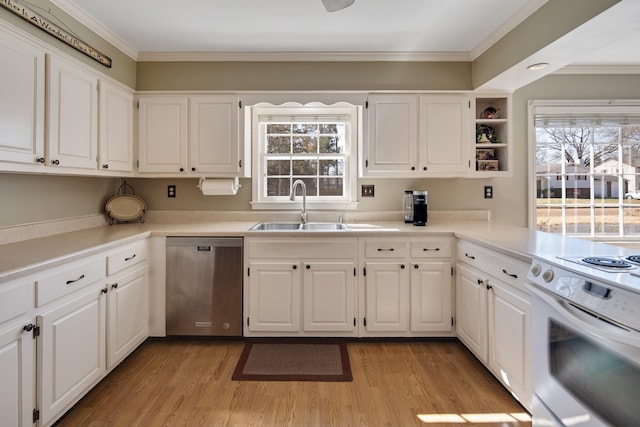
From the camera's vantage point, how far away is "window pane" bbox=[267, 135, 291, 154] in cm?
339

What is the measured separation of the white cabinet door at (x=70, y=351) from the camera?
1585mm

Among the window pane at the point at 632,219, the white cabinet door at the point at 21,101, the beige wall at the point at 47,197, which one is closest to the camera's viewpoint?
the white cabinet door at the point at 21,101

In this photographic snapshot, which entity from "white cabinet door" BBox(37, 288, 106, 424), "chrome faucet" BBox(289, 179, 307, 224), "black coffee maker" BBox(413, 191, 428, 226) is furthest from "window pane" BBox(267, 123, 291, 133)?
"white cabinet door" BBox(37, 288, 106, 424)

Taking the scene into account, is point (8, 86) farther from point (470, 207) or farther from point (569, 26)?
point (470, 207)

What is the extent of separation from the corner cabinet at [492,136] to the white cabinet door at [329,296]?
4.92ft

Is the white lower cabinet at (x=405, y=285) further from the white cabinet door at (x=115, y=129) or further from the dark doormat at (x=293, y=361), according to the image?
the white cabinet door at (x=115, y=129)

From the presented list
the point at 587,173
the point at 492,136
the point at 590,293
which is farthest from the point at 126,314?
the point at 587,173

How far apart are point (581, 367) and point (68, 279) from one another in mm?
2331

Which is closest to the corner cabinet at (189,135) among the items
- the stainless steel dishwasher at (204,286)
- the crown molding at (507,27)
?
the stainless steel dishwasher at (204,286)

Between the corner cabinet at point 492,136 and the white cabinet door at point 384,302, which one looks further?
the corner cabinet at point 492,136

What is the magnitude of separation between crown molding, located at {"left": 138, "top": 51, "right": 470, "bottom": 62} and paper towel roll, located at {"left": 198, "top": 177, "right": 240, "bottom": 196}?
108 centimetres

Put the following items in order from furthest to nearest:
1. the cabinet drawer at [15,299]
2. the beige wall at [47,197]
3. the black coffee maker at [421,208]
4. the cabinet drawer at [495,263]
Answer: the black coffee maker at [421,208] → the beige wall at [47,197] → the cabinet drawer at [495,263] → the cabinet drawer at [15,299]

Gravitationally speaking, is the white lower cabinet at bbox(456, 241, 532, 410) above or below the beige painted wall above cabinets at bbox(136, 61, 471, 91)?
below

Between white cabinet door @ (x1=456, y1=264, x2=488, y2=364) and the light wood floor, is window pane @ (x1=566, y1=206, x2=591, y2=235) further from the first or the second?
the light wood floor
